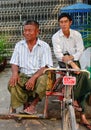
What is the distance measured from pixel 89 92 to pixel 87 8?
3128 mm

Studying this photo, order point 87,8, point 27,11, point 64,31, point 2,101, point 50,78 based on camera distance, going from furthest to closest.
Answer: point 27,11
point 87,8
point 2,101
point 64,31
point 50,78

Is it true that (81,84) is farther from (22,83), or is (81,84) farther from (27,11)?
(27,11)

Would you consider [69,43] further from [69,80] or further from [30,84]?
[69,80]

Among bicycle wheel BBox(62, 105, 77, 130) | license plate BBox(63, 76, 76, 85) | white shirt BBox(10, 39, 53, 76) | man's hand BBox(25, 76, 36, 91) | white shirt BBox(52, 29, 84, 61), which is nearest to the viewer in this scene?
bicycle wheel BBox(62, 105, 77, 130)

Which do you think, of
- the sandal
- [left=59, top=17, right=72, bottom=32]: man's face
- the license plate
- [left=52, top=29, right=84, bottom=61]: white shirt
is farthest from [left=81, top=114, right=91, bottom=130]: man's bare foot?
[left=59, top=17, right=72, bottom=32]: man's face

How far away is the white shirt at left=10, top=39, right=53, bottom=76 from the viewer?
4.51 metres

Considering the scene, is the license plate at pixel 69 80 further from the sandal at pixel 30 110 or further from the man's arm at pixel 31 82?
the sandal at pixel 30 110

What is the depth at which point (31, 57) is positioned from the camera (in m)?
4.52

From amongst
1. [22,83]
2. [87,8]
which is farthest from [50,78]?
[87,8]

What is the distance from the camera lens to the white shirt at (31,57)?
451cm

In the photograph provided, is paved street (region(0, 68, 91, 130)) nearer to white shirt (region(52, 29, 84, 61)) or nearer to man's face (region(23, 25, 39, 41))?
white shirt (region(52, 29, 84, 61))

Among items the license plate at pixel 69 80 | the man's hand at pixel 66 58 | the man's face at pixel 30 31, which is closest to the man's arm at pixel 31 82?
the man's hand at pixel 66 58

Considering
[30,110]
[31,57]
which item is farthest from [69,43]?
[30,110]

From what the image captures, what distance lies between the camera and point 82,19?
24.2ft
